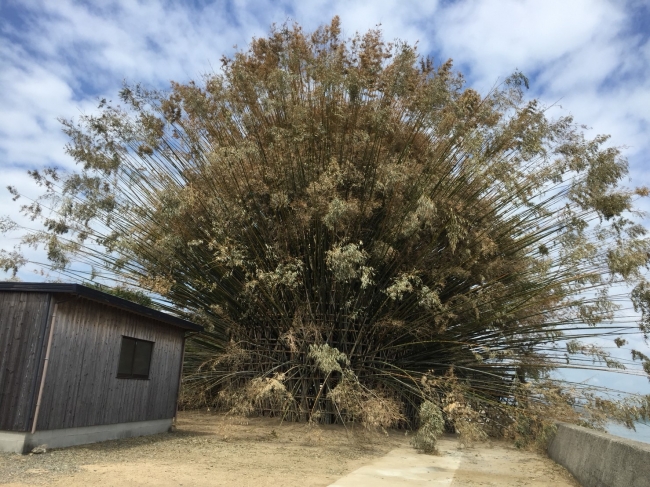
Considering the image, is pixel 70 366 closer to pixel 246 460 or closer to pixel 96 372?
pixel 96 372

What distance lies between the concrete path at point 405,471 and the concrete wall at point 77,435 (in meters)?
2.91

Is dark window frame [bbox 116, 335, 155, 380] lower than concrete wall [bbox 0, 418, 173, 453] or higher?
higher

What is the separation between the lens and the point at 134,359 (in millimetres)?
6719

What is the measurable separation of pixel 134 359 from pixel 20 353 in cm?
156

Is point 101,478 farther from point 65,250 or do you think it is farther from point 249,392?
point 65,250

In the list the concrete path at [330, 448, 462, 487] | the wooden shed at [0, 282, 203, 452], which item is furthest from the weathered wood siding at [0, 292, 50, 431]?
the concrete path at [330, 448, 462, 487]

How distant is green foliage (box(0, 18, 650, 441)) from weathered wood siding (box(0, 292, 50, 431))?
9.49 feet

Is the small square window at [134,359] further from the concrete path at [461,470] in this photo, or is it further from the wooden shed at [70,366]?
the concrete path at [461,470]

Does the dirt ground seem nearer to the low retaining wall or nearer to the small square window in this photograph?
the low retaining wall

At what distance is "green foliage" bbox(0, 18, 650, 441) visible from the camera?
7.60 meters

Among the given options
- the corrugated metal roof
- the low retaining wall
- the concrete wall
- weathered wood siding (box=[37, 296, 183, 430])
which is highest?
the corrugated metal roof

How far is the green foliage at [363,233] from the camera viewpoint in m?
7.60

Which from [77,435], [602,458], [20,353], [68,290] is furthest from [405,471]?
[20,353]

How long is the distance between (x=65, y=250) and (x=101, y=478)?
18.2 feet
